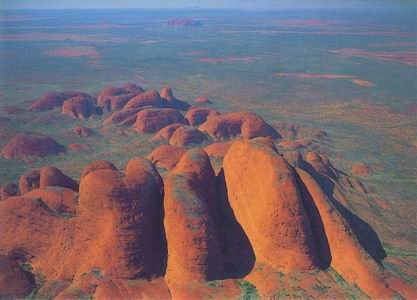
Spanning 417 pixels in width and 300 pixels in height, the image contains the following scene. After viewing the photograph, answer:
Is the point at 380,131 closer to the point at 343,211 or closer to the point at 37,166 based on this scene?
the point at 343,211

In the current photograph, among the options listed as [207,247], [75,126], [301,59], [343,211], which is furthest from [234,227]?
[301,59]

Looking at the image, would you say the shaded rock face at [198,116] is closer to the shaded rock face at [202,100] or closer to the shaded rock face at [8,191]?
the shaded rock face at [202,100]

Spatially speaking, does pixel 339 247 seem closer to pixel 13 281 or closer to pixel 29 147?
pixel 13 281

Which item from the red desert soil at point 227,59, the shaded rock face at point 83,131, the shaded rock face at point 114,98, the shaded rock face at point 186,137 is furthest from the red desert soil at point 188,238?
the red desert soil at point 227,59

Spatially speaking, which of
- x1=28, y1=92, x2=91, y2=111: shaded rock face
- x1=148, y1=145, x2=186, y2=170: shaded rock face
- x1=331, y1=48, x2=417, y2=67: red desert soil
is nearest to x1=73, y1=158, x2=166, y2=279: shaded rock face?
x1=148, y1=145, x2=186, y2=170: shaded rock face

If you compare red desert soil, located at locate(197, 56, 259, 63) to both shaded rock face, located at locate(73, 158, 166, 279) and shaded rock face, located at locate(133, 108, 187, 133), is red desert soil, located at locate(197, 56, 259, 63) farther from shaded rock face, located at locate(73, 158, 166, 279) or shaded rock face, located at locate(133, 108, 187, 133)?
shaded rock face, located at locate(73, 158, 166, 279)

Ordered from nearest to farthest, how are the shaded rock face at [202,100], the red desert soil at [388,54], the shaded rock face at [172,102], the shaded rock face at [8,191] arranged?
1. the shaded rock face at [8,191]
2. the shaded rock face at [172,102]
3. the shaded rock face at [202,100]
4. the red desert soil at [388,54]
